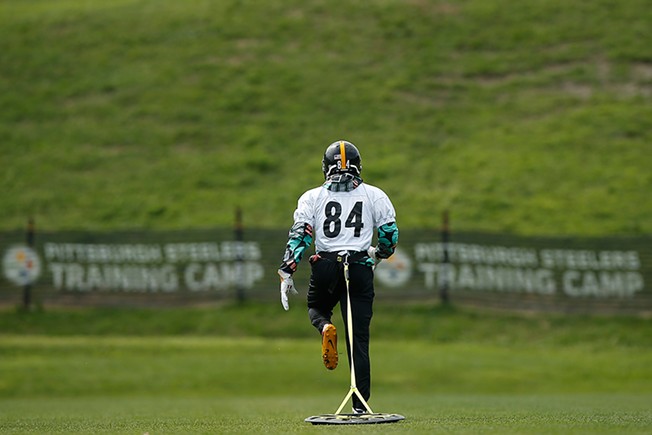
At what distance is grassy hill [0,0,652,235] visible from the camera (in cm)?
3531

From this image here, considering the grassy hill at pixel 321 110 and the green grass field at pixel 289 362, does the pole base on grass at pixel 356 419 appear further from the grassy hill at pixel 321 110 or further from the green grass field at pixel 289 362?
the grassy hill at pixel 321 110

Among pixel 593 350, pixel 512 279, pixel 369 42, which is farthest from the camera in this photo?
pixel 369 42

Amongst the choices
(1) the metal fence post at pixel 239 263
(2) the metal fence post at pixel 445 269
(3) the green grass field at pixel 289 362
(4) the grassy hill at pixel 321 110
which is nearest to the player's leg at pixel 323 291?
(3) the green grass field at pixel 289 362

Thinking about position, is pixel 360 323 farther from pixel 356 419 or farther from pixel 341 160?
pixel 341 160

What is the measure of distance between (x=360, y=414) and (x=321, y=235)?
5.68ft

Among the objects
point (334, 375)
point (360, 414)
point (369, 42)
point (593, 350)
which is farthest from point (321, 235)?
point (369, 42)

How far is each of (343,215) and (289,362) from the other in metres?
12.2

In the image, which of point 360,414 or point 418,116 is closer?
point 360,414

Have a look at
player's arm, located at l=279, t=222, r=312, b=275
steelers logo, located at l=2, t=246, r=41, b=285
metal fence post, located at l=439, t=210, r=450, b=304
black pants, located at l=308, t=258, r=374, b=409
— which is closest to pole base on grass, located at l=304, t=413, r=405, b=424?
black pants, located at l=308, t=258, r=374, b=409

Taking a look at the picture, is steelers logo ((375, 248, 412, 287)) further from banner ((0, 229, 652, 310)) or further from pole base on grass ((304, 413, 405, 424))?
pole base on grass ((304, 413, 405, 424))

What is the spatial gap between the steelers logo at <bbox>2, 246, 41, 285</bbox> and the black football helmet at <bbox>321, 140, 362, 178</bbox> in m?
18.4

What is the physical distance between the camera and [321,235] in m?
10.6

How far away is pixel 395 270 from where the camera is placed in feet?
87.1

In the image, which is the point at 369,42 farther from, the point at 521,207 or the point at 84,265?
the point at 84,265
